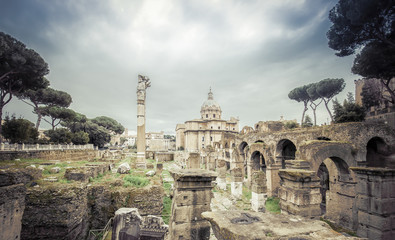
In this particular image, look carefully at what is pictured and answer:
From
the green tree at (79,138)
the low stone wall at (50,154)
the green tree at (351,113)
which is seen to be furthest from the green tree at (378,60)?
the green tree at (79,138)

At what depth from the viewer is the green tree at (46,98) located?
25408 mm

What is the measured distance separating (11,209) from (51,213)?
145 inches

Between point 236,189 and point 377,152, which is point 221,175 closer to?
point 236,189

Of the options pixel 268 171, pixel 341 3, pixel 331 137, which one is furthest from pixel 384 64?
pixel 268 171

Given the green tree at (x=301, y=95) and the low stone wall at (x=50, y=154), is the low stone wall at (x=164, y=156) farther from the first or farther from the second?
the green tree at (x=301, y=95)

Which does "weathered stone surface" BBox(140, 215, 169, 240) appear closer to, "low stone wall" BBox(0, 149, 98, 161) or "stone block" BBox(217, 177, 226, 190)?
"stone block" BBox(217, 177, 226, 190)

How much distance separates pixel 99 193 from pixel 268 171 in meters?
10.4

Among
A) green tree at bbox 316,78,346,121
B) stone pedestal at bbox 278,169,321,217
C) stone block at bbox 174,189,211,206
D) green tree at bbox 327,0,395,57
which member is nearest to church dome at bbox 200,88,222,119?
green tree at bbox 316,78,346,121

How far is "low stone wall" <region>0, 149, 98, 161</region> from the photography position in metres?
12.5

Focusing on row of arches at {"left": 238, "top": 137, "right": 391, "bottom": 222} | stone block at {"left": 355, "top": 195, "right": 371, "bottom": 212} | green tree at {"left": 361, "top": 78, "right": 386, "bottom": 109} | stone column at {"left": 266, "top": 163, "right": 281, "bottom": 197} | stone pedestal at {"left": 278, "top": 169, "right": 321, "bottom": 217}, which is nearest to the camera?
stone pedestal at {"left": 278, "top": 169, "right": 321, "bottom": 217}

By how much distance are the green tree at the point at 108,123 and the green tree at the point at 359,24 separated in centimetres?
5341

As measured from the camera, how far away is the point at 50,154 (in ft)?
56.9

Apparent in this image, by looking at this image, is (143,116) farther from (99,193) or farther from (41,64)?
(41,64)

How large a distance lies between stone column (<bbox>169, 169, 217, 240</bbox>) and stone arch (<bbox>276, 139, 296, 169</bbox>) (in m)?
11.8
